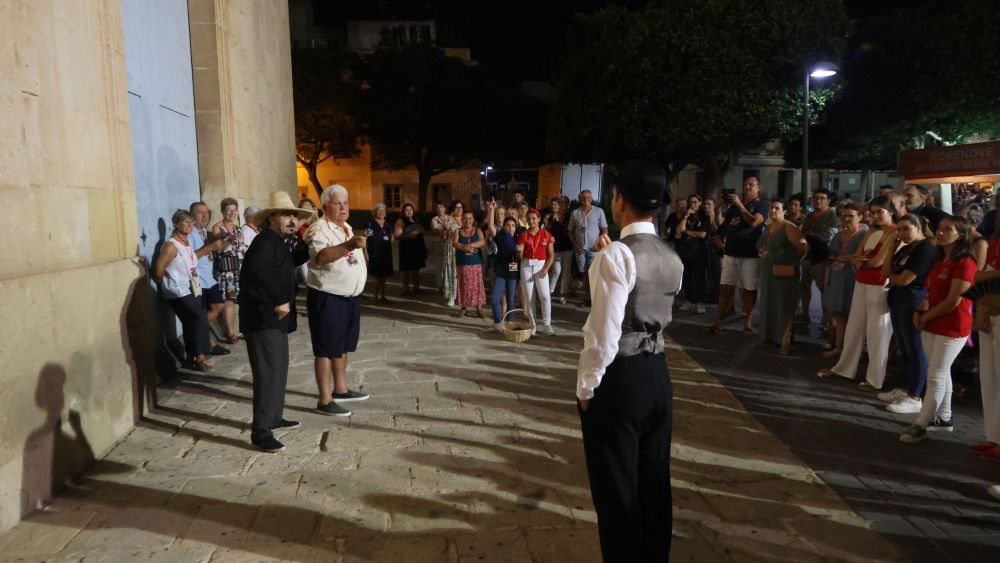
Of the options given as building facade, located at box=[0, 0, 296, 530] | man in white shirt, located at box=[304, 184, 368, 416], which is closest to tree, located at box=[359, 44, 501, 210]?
building facade, located at box=[0, 0, 296, 530]

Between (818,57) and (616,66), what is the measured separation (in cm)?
623

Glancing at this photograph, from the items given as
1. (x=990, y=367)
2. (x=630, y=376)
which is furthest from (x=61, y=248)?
(x=990, y=367)

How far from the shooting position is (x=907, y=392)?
5.39 m

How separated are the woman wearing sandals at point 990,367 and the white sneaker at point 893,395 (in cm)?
96

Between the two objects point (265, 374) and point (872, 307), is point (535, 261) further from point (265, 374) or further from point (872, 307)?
point (265, 374)

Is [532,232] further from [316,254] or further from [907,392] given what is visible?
[907,392]

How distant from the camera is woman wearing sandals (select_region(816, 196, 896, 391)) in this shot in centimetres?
564

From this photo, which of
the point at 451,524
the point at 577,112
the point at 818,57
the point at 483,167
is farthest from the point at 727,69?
the point at 483,167

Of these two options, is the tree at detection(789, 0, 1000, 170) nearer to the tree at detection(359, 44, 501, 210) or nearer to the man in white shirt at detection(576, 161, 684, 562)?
the tree at detection(359, 44, 501, 210)

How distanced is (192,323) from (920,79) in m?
23.8

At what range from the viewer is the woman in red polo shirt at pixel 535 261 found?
8.31 m

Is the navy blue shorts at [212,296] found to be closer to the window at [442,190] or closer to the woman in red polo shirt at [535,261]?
the woman in red polo shirt at [535,261]

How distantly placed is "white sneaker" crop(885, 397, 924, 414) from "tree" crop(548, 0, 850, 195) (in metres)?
16.8

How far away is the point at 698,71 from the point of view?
20.2 meters
